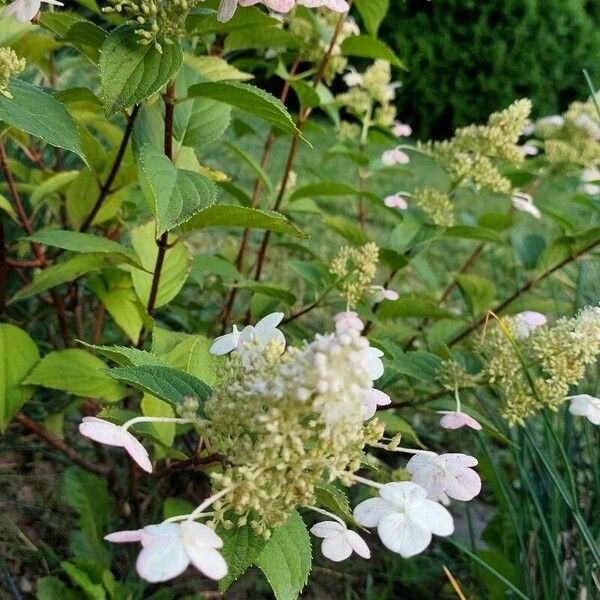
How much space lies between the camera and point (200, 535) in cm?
61

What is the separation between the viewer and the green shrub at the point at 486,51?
21.4ft

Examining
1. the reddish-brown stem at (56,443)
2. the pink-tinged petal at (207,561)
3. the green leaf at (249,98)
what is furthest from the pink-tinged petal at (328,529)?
the reddish-brown stem at (56,443)

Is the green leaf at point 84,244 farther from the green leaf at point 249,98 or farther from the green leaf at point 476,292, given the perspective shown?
the green leaf at point 476,292

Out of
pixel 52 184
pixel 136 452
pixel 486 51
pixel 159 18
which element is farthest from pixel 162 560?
pixel 486 51

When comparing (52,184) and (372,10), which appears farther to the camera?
(372,10)

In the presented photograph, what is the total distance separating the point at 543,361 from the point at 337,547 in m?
0.47

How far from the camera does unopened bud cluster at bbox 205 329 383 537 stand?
0.62 m

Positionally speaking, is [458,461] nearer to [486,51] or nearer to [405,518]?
[405,518]

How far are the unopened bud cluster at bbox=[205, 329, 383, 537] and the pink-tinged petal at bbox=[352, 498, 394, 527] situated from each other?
4 cm

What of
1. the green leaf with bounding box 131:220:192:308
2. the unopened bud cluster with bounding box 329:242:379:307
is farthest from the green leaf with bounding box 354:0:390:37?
the green leaf with bounding box 131:220:192:308

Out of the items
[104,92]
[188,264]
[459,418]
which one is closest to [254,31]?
[188,264]

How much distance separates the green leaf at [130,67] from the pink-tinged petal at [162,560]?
1.78ft

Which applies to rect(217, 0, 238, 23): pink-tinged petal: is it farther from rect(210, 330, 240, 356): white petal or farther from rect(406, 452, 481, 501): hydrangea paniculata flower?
rect(406, 452, 481, 501): hydrangea paniculata flower

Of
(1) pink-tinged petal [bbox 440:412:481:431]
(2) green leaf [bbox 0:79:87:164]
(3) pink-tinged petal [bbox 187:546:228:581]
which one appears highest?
(2) green leaf [bbox 0:79:87:164]
